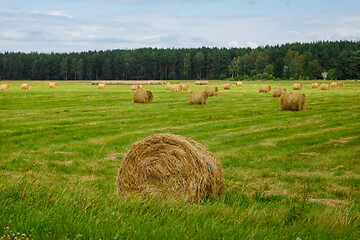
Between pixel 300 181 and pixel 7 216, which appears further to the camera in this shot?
pixel 300 181

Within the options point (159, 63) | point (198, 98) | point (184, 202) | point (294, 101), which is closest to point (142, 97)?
point (198, 98)

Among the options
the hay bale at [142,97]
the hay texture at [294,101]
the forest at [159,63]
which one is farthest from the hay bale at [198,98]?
the forest at [159,63]

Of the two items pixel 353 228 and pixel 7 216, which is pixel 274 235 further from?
pixel 7 216

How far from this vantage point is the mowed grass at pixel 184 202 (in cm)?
526

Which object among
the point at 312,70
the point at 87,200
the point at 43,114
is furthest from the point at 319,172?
the point at 312,70

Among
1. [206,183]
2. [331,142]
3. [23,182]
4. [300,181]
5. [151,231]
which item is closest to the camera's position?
[151,231]

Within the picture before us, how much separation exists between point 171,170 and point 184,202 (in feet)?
6.97

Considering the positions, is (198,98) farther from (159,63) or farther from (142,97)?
(159,63)

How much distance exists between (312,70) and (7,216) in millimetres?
150613

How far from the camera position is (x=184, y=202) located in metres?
6.55

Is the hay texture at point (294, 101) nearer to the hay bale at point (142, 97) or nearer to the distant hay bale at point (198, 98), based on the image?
the distant hay bale at point (198, 98)

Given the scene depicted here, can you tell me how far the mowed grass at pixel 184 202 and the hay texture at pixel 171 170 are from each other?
1.54 feet

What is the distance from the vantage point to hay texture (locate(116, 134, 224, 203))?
848 centimetres

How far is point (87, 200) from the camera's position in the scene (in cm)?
598
